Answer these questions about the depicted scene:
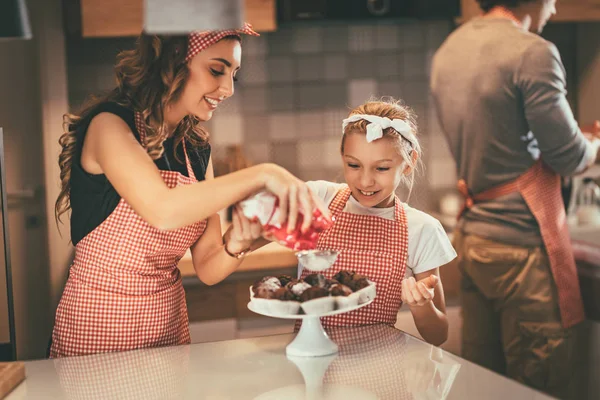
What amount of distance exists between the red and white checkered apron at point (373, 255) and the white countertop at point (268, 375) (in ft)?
0.56

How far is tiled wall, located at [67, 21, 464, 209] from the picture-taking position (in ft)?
10.1

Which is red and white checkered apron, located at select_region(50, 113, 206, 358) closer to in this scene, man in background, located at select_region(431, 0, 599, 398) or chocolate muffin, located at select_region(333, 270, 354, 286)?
chocolate muffin, located at select_region(333, 270, 354, 286)

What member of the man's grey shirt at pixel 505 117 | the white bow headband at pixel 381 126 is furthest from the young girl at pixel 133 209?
the man's grey shirt at pixel 505 117

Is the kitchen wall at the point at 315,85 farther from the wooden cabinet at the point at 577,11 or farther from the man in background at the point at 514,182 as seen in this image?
the wooden cabinet at the point at 577,11

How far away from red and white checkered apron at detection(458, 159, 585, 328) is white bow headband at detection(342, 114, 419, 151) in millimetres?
336

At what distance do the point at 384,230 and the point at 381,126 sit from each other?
9.4 inches

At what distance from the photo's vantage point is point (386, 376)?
4.09 ft

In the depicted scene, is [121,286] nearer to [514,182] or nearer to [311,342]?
[311,342]

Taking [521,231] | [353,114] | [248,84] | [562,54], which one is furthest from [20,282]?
[562,54]

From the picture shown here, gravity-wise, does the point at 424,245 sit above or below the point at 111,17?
below

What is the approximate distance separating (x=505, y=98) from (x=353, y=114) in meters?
0.41

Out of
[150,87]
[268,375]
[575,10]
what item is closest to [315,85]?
[575,10]

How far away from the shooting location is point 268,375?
128cm

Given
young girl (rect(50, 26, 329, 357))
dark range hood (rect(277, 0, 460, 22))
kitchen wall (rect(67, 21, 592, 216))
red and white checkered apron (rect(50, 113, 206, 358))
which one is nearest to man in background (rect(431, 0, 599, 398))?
dark range hood (rect(277, 0, 460, 22))
